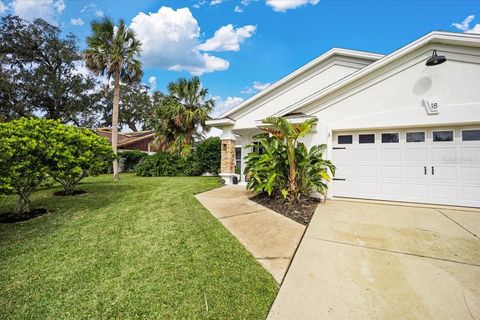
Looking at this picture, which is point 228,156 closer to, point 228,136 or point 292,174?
point 228,136

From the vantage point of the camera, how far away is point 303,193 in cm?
663

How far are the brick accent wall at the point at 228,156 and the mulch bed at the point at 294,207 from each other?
11.4 feet

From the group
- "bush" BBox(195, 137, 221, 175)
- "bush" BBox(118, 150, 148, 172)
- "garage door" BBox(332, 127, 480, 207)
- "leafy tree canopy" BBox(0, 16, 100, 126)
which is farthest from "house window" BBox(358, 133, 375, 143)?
"leafy tree canopy" BBox(0, 16, 100, 126)

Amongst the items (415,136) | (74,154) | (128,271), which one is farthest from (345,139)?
(74,154)

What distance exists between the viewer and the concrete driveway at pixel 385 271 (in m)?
2.19

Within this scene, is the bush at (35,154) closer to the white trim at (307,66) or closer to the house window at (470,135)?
the white trim at (307,66)

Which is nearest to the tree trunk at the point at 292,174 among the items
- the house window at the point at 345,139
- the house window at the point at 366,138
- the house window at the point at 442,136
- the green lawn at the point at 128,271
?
the house window at the point at 345,139

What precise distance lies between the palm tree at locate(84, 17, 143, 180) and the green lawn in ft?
27.9

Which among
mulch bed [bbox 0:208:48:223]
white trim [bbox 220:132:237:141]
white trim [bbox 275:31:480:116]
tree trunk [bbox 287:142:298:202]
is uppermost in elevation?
white trim [bbox 275:31:480:116]

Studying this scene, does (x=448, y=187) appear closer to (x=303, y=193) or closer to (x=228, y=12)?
(x=303, y=193)

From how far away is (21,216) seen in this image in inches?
201

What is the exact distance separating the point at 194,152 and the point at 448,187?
13558 mm

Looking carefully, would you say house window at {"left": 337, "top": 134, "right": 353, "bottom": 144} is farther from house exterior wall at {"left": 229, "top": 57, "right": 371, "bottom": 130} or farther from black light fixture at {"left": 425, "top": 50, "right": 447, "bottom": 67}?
house exterior wall at {"left": 229, "top": 57, "right": 371, "bottom": 130}

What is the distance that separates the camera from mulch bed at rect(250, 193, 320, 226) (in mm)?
5230
